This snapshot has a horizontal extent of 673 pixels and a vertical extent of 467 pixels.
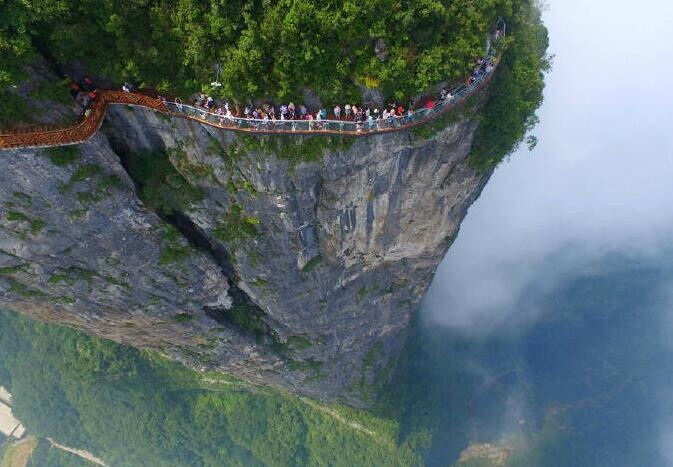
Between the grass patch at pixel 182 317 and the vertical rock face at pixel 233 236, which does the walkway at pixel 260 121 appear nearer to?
the vertical rock face at pixel 233 236

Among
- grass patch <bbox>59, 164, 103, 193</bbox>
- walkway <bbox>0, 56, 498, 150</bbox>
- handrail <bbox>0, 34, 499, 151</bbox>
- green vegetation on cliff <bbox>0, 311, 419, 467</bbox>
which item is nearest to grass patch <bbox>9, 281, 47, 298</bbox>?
grass patch <bbox>59, 164, 103, 193</bbox>

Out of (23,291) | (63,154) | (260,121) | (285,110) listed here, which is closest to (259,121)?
(260,121)

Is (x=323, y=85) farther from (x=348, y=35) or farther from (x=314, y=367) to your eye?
(x=314, y=367)

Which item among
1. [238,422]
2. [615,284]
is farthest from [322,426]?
[615,284]

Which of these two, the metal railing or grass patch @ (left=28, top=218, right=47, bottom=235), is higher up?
the metal railing

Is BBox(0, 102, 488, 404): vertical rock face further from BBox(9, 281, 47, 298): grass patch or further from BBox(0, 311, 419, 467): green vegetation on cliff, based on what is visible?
BBox(0, 311, 419, 467): green vegetation on cliff
